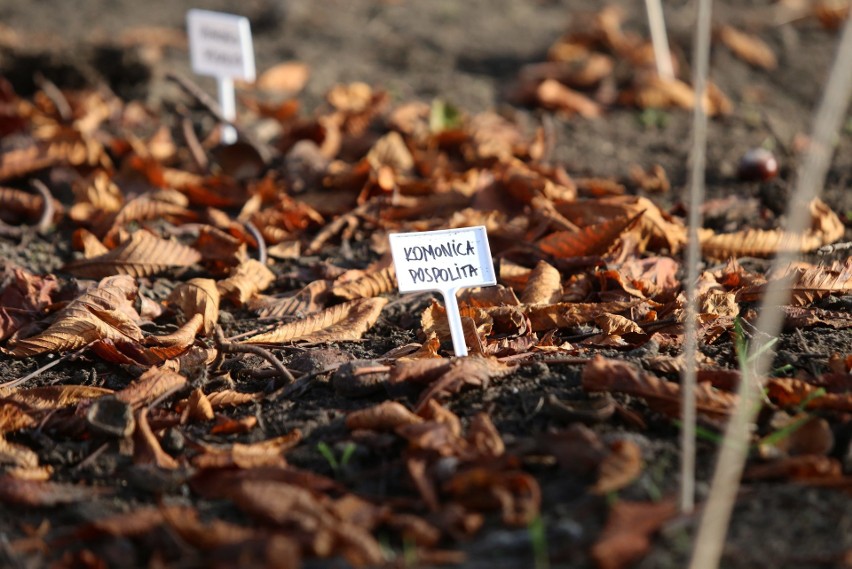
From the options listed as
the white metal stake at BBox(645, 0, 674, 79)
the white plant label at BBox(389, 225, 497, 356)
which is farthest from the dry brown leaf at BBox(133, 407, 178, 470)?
the white metal stake at BBox(645, 0, 674, 79)

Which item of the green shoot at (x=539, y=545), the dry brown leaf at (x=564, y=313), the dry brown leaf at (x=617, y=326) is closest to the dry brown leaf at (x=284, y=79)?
the dry brown leaf at (x=564, y=313)

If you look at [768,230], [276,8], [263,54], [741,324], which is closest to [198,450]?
[741,324]

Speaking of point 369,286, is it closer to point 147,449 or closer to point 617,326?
point 617,326

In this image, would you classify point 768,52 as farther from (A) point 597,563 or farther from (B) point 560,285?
(A) point 597,563

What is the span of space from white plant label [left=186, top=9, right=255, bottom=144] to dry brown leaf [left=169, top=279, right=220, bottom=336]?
3.55 ft

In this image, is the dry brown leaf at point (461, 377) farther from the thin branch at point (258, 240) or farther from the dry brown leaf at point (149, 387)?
the thin branch at point (258, 240)

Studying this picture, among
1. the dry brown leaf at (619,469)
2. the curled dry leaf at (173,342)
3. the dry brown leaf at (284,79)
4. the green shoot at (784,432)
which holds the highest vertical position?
the dry brown leaf at (284,79)

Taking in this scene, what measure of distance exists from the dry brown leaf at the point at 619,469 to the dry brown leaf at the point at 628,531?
34 mm

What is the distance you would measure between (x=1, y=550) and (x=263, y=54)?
11.8 ft

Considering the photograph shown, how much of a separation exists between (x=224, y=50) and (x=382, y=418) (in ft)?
6.94

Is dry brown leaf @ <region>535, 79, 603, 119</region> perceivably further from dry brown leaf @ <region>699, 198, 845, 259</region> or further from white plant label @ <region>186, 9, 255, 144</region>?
dry brown leaf @ <region>699, 198, 845, 259</region>

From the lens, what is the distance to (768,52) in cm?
483

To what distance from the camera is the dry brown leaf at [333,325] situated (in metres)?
2.27

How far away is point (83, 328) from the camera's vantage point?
7.33ft
